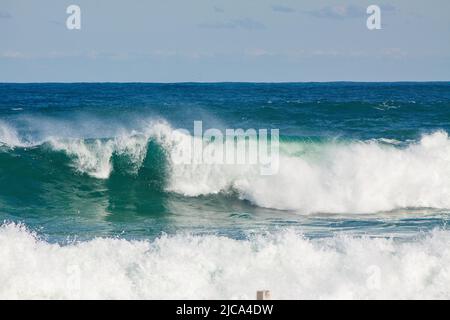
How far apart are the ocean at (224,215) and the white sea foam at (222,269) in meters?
0.02

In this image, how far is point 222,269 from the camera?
9.87 m

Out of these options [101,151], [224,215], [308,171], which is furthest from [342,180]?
[101,151]

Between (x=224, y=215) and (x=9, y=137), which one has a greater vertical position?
(x=9, y=137)

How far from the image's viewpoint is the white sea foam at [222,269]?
9367 millimetres

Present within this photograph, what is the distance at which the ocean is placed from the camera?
9602 millimetres

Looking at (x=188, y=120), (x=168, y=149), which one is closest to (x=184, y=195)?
(x=168, y=149)

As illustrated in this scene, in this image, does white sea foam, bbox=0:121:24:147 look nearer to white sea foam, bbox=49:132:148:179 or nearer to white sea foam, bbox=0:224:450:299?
white sea foam, bbox=49:132:148:179

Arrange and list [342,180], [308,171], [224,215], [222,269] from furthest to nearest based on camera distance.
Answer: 1. [308,171]
2. [342,180]
3. [224,215]
4. [222,269]

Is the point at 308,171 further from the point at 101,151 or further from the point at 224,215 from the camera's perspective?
the point at 101,151

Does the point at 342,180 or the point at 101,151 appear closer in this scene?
the point at 342,180

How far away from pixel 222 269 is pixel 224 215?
5710 mm

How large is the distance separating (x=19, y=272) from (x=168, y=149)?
9.76 meters

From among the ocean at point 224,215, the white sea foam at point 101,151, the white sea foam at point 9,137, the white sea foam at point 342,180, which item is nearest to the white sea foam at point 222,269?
the ocean at point 224,215
